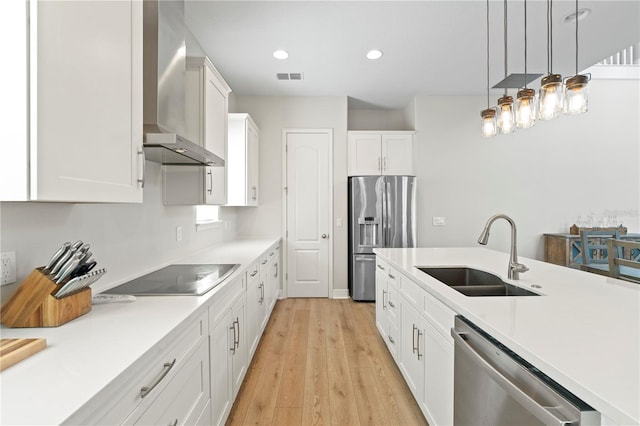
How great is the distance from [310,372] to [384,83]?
3.53 meters

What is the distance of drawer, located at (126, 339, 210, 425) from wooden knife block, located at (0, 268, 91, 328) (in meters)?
0.45

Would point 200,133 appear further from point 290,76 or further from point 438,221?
point 438,221

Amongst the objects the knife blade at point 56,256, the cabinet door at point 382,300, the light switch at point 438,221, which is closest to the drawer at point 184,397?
the knife blade at point 56,256

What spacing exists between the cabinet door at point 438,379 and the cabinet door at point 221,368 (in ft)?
3.67

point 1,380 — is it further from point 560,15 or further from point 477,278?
point 560,15

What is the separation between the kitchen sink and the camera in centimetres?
176

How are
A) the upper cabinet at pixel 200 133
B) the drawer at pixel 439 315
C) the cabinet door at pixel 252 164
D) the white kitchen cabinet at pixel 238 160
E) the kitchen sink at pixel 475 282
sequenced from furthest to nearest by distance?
the cabinet door at pixel 252 164, the white kitchen cabinet at pixel 238 160, the upper cabinet at pixel 200 133, the kitchen sink at pixel 475 282, the drawer at pixel 439 315

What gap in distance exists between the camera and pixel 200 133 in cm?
231

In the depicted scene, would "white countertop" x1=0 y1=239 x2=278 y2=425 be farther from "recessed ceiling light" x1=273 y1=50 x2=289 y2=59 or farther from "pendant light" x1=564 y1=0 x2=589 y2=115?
"recessed ceiling light" x1=273 y1=50 x2=289 y2=59

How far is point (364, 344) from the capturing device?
9.95 feet

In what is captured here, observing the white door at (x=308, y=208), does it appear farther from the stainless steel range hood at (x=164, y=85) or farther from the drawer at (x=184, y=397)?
the drawer at (x=184, y=397)

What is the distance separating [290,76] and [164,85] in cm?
246

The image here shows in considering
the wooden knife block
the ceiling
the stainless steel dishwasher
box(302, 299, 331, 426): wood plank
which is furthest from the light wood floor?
the ceiling

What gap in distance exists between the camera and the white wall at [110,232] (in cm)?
121
